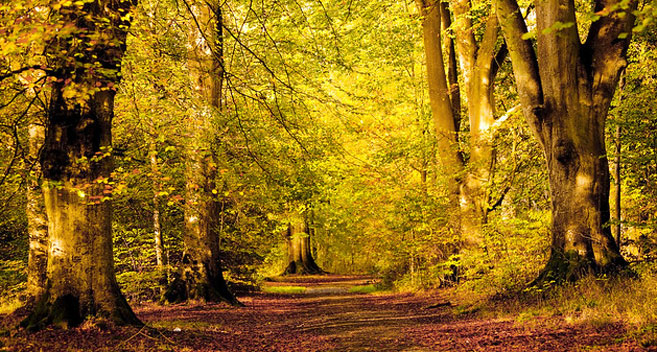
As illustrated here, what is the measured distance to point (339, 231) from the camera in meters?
33.3

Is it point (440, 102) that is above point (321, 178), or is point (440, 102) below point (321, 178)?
above

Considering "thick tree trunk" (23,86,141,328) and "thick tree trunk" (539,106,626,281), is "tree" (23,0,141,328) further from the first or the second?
"thick tree trunk" (539,106,626,281)

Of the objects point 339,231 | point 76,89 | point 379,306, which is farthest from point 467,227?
point 339,231

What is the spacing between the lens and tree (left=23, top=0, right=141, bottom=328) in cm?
638

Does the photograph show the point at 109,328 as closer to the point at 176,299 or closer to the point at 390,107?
the point at 176,299

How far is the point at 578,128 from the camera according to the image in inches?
328

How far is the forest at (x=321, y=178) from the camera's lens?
6.40 meters

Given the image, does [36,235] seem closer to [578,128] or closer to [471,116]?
[578,128]

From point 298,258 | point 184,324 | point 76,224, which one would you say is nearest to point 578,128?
point 184,324

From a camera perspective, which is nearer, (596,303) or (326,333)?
(596,303)

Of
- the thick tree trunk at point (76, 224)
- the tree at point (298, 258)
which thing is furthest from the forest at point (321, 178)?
the tree at point (298, 258)

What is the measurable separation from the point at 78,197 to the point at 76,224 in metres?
0.34

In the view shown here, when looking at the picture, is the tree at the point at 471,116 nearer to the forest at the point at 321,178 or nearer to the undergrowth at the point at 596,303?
the forest at the point at 321,178

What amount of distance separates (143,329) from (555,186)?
21.9 feet
